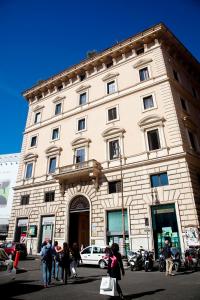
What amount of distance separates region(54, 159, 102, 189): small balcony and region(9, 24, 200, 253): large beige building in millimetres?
107

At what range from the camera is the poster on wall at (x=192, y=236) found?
16.0 meters

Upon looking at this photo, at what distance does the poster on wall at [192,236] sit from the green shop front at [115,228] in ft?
16.7

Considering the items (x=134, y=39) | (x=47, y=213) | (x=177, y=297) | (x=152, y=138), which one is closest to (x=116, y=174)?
(x=152, y=138)

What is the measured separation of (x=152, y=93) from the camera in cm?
2317

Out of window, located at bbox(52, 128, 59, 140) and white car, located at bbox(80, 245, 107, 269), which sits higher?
window, located at bbox(52, 128, 59, 140)

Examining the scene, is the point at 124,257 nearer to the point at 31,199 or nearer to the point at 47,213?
the point at 47,213

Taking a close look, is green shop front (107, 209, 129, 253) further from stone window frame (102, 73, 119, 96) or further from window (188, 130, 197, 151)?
stone window frame (102, 73, 119, 96)

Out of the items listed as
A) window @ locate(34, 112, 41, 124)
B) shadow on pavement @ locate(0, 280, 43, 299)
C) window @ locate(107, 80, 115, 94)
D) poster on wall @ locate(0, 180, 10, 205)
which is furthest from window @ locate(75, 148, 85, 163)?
poster on wall @ locate(0, 180, 10, 205)

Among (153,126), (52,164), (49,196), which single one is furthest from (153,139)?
(49,196)

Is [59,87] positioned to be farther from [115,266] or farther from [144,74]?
[115,266]

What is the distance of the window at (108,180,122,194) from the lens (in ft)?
69.6

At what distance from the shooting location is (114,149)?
75.7ft

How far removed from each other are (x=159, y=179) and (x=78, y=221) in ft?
36.4

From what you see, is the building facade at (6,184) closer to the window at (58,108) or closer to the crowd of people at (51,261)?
the window at (58,108)
